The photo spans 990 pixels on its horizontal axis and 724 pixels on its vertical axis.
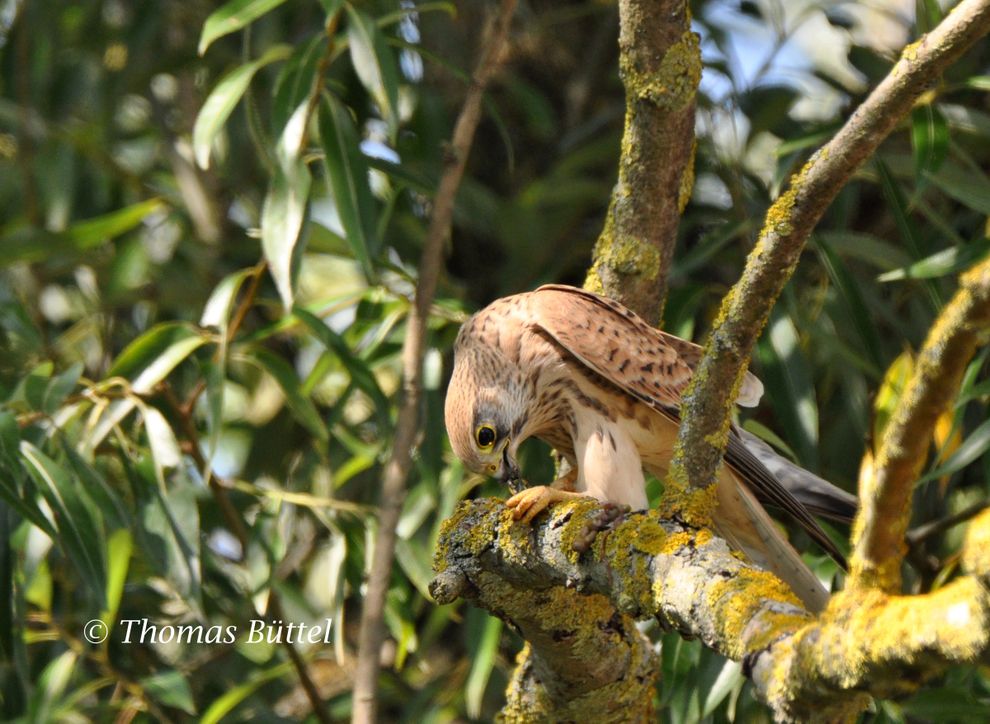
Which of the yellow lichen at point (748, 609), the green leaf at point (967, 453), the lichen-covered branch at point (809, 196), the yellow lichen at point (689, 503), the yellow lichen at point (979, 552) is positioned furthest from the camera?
the green leaf at point (967, 453)

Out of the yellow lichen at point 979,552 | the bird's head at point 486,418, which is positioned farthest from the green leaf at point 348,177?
the yellow lichen at point 979,552

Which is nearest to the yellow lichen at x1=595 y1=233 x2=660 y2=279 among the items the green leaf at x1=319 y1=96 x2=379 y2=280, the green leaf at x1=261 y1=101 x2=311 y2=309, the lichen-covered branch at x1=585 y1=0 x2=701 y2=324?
the lichen-covered branch at x1=585 y1=0 x2=701 y2=324

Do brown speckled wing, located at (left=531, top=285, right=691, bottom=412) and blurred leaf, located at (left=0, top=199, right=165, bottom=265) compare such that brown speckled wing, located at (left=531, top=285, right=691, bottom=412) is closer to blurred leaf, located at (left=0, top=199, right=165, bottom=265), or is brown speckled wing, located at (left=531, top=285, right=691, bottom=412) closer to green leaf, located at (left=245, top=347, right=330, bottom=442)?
green leaf, located at (left=245, top=347, right=330, bottom=442)

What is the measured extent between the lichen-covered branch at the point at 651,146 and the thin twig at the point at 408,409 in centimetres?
55

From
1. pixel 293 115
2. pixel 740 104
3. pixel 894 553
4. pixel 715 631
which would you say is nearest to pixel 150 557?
pixel 293 115

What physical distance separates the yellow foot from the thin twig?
33.2 inches

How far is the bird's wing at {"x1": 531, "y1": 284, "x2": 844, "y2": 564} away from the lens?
8.61ft

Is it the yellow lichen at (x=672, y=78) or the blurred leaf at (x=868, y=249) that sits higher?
the yellow lichen at (x=672, y=78)

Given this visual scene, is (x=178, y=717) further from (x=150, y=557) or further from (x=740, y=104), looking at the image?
(x=740, y=104)

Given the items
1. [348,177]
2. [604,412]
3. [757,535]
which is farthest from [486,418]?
[348,177]

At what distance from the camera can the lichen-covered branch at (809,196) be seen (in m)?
1.71

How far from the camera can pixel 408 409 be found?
122 inches

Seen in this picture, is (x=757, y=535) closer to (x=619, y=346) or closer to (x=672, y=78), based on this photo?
(x=619, y=346)

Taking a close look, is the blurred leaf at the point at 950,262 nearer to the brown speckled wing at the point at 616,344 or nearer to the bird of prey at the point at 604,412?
the bird of prey at the point at 604,412
